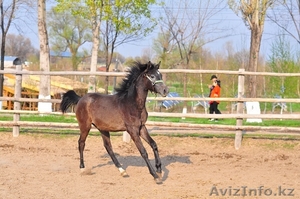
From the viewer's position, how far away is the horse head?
735cm

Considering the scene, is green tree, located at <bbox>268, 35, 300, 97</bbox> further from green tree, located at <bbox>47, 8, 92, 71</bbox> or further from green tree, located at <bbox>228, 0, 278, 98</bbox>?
green tree, located at <bbox>47, 8, 92, 71</bbox>

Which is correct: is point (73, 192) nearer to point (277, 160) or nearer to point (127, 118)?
point (127, 118)

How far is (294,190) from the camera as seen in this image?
22.5 ft

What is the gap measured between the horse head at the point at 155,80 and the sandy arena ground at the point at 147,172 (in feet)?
4.55

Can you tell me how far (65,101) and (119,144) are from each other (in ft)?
7.80

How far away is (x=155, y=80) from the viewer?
7.55 m

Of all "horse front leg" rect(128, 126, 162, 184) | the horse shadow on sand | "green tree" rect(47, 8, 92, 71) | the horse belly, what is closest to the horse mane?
the horse belly

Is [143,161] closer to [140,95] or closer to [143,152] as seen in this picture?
[143,152]

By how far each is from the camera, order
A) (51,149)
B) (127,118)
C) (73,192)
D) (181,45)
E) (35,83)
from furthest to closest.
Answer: (35,83) < (181,45) < (51,149) < (127,118) < (73,192)

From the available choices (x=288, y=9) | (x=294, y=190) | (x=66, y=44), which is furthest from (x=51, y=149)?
(x=66, y=44)

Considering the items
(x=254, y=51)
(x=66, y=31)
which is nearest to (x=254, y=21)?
(x=254, y=51)

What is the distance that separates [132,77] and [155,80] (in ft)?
2.06

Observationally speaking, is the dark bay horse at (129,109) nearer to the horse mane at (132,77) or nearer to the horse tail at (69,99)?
the horse mane at (132,77)

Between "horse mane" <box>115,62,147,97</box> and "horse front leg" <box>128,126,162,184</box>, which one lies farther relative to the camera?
"horse mane" <box>115,62,147,97</box>
